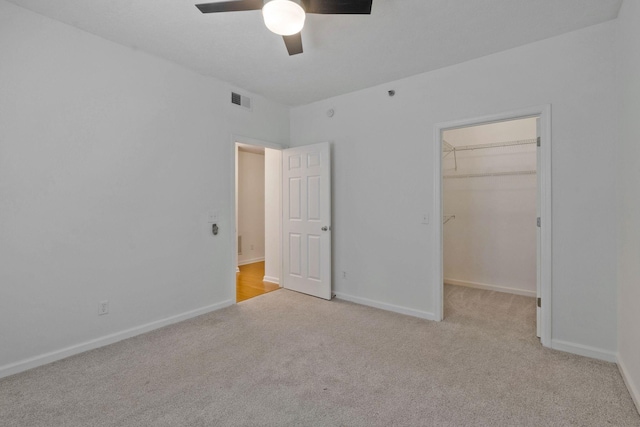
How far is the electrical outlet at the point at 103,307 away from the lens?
2.65 metres

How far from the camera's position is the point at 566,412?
1801mm

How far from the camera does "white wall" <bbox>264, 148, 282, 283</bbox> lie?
4.66 m

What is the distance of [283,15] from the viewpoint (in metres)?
1.86

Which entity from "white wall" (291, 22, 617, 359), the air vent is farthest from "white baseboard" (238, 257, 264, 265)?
the air vent

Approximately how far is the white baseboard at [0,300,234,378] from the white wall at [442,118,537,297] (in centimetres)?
361

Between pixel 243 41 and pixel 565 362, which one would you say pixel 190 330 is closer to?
pixel 243 41

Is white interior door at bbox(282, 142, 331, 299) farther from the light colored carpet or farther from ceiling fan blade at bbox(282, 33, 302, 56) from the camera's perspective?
ceiling fan blade at bbox(282, 33, 302, 56)

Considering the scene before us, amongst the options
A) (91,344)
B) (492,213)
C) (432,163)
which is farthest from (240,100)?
(492,213)

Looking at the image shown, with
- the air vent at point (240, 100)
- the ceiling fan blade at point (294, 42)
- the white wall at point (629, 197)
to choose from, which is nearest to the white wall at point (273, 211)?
the air vent at point (240, 100)

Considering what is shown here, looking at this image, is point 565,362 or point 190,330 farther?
point 190,330

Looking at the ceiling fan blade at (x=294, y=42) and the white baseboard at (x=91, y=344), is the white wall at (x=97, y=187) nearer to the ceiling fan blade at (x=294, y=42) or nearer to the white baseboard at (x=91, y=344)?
the white baseboard at (x=91, y=344)

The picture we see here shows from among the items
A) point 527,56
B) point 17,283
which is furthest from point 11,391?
point 527,56

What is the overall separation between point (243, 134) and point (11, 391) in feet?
9.87

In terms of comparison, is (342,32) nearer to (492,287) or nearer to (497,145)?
(497,145)
